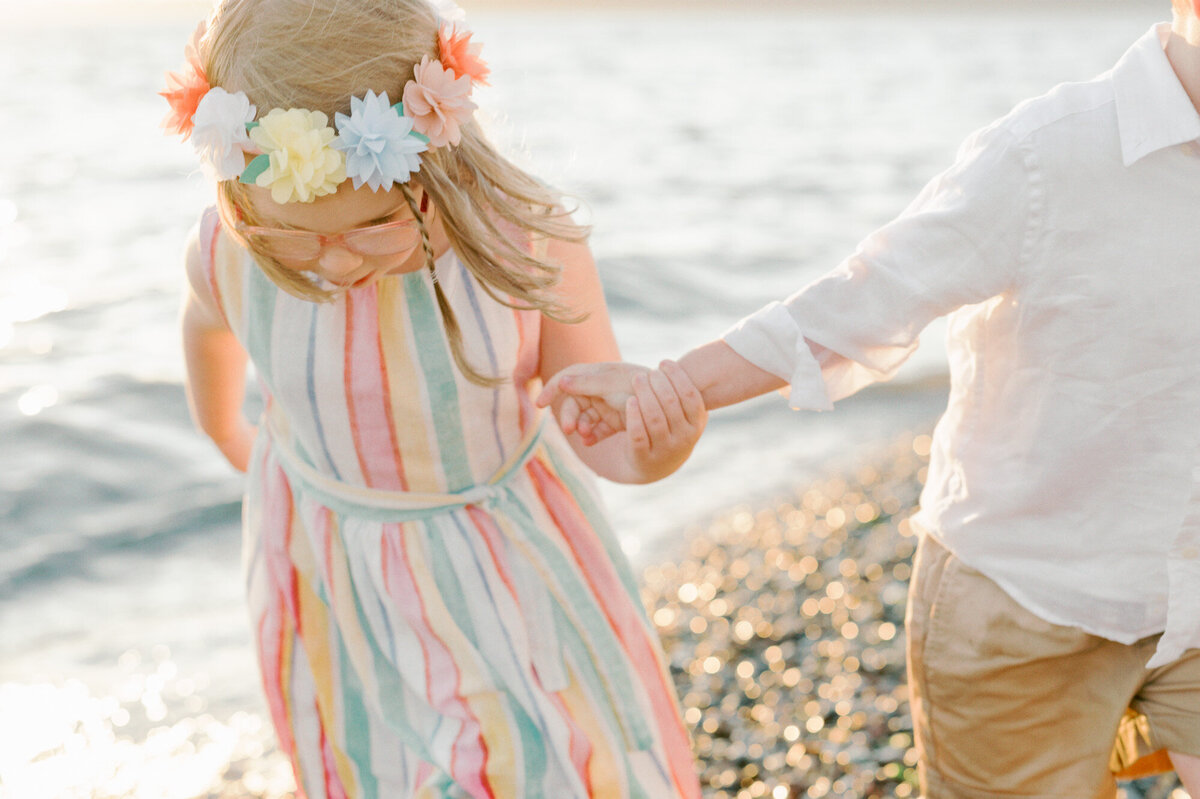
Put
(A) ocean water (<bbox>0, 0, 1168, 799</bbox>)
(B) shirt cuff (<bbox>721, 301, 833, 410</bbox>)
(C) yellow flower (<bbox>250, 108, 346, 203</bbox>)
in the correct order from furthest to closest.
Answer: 1. (A) ocean water (<bbox>0, 0, 1168, 799</bbox>)
2. (B) shirt cuff (<bbox>721, 301, 833, 410</bbox>)
3. (C) yellow flower (<bbox>250, 108, 346, 203</bbox>)

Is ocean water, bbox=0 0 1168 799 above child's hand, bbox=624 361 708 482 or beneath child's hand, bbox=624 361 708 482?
beneath

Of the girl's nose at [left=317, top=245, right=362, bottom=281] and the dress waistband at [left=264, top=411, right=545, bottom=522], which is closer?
the girl's nose at [left=317, top=245, right=362, bottom=281]

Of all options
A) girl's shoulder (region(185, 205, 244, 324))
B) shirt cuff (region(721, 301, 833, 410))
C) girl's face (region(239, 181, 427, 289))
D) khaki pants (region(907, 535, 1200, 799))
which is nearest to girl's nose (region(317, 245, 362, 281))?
girl's face (region(239, 181, 427, 289))

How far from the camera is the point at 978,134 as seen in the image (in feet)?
5.56

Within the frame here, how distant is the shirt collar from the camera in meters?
1.60

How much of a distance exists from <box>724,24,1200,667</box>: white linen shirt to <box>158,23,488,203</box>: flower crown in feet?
1.73

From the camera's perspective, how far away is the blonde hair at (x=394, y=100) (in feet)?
5.50

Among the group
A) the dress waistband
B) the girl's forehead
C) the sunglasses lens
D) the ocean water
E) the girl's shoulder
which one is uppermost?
the girl's forehead

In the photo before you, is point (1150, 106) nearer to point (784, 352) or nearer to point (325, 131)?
point (784, 352)

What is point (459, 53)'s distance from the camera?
1.78 m

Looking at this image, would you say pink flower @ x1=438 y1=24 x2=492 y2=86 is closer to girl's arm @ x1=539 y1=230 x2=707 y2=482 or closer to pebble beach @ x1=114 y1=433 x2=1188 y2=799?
girl's arm @ x1=539 y1=230 x2=707 y2=482

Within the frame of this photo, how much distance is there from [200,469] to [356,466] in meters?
4.36

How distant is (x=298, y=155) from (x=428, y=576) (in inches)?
29.7

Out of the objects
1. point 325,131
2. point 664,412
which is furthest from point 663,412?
point 325,131
